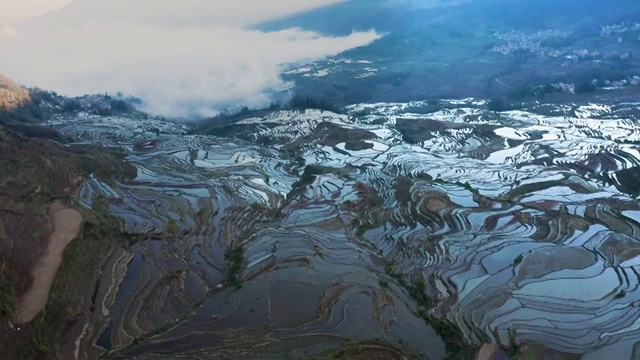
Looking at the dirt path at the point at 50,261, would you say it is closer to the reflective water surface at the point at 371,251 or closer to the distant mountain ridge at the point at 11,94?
the reflective water surface at the point at 371,251

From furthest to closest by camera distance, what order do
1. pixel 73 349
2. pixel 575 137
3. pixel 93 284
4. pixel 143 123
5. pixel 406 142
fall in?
1. pixel 143 123
2. pixel 406 142
3. pixel 575 137
4. pixel 93 284
5. pixel 73 349

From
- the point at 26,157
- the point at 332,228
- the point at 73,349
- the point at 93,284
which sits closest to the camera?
the point at 73,349

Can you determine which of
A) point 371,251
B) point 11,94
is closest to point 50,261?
point 371,251

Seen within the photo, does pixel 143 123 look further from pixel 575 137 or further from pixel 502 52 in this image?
pixel 502 52

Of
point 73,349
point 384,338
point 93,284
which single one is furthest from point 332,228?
point 73,349

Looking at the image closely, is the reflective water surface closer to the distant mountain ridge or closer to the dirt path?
the dirt path

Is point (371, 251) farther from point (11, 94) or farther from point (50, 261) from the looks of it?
point (11, 94)

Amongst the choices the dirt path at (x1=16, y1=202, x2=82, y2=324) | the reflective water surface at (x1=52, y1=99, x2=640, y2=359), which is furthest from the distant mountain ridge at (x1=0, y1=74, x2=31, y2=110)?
the dirt path at (x1=16, y1=202, x2=82, y2=324)

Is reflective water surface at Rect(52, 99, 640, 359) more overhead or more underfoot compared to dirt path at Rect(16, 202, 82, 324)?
more underfoot
